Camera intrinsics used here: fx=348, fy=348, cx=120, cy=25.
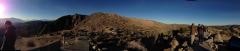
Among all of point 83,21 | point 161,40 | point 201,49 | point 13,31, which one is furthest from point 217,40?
point 83,21

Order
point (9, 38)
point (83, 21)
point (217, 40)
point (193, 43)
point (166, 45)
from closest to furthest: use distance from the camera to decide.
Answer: point (9, 38), point (166, 45), point (193, 43), point (217, 40), point (83, 21)

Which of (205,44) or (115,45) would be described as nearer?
(115,45)

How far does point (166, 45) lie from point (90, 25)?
162ft

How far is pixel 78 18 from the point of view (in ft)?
261

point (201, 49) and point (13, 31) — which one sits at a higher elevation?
point (13, 31)

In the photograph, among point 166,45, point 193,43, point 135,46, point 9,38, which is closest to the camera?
point 9,38

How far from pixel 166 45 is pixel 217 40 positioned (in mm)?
9945

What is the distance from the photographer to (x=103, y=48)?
22219 millimetres

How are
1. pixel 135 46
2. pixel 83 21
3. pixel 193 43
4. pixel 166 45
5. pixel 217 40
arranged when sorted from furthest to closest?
pixel 83 21, pixel 217 40, pixel 193 43, pixel 166 45, pixel 135 46

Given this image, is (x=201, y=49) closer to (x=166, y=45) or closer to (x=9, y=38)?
(x=166, y=45)

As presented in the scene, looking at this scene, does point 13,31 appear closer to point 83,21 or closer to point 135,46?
point 135,46

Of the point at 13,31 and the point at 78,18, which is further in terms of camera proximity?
the point at 78,18

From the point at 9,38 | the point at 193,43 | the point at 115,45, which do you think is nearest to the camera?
the point at 9,38

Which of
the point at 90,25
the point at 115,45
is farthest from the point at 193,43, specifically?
the point at 90,25
